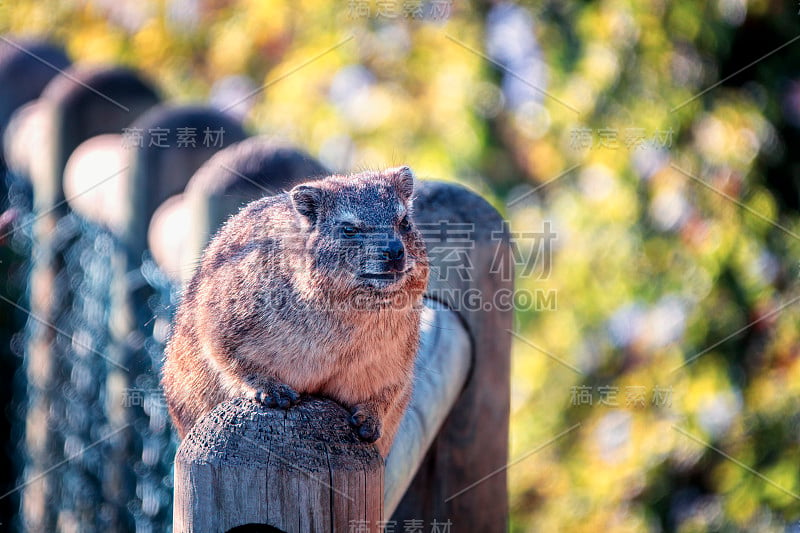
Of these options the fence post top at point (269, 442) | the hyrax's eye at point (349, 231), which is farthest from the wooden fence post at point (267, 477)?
the hyrax's eye at point (349, 231)

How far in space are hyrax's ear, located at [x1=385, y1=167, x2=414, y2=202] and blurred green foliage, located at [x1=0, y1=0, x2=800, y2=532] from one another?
304cm

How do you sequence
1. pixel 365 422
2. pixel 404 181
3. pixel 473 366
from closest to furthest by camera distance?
pixel 365 422
pixel 404 181
pixel 473 366

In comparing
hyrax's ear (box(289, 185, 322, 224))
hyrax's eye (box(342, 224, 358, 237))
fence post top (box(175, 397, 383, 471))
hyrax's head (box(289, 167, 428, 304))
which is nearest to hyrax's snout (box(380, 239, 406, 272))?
hyrax's head (box(289, 167, 428, 304))

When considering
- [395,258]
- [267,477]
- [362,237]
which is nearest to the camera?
[267,477]

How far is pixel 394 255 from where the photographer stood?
88.7 inches

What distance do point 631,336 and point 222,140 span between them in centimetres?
325

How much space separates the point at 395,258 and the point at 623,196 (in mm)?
3560

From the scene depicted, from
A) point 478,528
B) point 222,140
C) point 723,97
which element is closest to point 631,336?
point 723,97

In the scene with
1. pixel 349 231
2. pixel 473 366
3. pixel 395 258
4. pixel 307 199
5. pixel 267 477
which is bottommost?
pixel 267 477

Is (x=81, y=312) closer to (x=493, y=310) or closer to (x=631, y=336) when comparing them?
(x=493, y=310)

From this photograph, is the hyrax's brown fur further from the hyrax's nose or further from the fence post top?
the fence post top

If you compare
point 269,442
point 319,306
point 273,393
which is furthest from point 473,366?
point 269,442

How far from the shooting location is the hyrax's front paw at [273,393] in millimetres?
1929

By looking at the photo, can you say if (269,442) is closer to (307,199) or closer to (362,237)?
(362,237)
